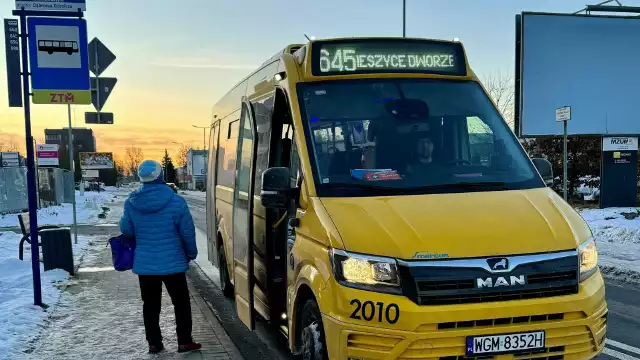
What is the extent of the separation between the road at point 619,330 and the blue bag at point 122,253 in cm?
155

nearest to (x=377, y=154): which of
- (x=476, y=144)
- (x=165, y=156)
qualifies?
(x=476, y=144)

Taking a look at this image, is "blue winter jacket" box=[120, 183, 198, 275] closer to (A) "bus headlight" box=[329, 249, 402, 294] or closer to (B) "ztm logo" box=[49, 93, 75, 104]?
(A) "bus headlight" box=[329, 249, 402, 294]

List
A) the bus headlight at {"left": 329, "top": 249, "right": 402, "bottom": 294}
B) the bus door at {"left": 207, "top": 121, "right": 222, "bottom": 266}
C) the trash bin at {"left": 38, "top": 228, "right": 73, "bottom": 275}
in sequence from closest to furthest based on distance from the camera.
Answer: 1. the bus headlight at {"left": 329, "top": 249, "right": 402, "bottom": 294}
2. the bus door at {"left": 207, "top": 121, "right": 222, "bottom": 266}
3. the trash bin at {"left": 38, "top": 228, "right": 73, "bottom": 275}

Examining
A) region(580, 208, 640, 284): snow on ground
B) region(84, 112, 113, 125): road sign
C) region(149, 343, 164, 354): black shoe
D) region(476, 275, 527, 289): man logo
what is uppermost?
region(84, 112, 113, 125): road sign

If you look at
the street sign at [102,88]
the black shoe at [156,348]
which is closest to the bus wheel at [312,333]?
the black shoe at [156,348]

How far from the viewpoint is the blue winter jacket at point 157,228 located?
5.57 meters

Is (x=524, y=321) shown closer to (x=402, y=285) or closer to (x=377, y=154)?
(x=402, y=285)

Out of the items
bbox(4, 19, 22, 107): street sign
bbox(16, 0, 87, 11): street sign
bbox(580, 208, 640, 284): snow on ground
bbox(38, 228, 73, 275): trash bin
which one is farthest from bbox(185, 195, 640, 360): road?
bbox(16, 0, 87, 11): street sign

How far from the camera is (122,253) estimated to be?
5715 mm

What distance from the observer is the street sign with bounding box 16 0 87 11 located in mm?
7312

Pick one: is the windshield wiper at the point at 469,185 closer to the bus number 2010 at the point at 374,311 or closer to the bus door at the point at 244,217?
the bus number 2010 at the point at 374,311

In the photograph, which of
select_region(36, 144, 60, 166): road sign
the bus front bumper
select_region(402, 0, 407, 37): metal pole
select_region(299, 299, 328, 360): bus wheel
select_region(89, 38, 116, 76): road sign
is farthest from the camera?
select_region(402, 0, 407, 37): metal pole

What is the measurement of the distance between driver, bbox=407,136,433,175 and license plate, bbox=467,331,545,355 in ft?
4.50

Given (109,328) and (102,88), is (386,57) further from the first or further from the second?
(102,88)
